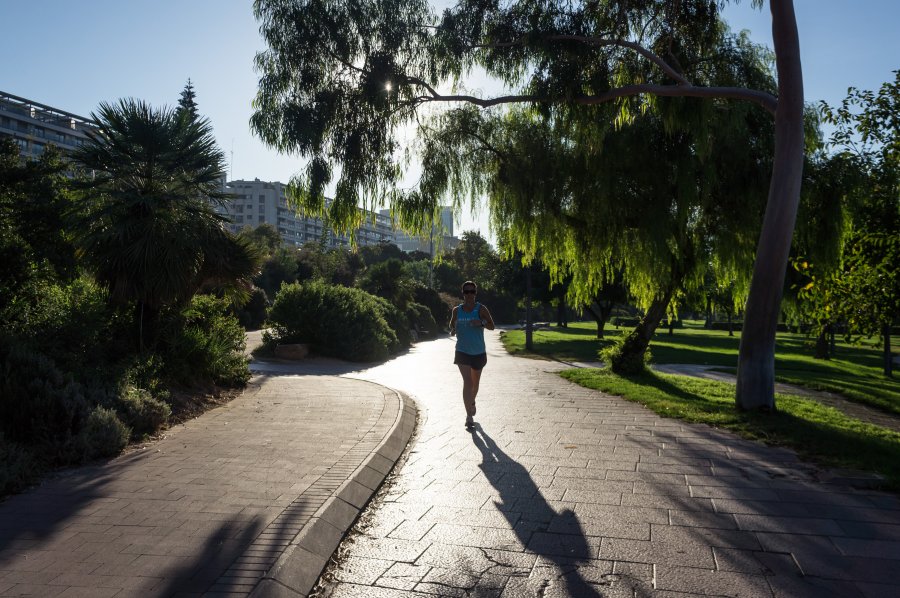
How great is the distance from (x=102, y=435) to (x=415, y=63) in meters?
7.89

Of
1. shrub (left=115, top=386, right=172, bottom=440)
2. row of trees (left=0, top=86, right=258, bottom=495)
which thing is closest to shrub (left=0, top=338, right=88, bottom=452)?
row of trees (left=0, top=86, right=258, bottom=495)

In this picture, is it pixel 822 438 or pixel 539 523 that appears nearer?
pixel 539 523

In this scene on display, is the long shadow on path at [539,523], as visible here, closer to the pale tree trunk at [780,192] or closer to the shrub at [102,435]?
the shrub at [102,435]

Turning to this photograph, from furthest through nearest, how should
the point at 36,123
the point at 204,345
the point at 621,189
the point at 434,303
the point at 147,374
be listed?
the point at 36,123, the point at 434,303, the point at 621,189, the point at 204,345, the point at 147,374

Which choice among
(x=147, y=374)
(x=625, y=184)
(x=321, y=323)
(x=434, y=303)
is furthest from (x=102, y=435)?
(x=434, y=303)

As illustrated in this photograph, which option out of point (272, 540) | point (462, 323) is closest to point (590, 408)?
point (462, 323)

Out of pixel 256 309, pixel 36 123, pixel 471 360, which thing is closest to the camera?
pixel 471 360

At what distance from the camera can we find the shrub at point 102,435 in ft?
20.8

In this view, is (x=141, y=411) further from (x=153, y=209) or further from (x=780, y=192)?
(x=780, y=192)

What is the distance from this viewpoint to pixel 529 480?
605 centimetres

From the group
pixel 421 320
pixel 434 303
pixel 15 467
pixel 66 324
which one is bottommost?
pixel 15 467

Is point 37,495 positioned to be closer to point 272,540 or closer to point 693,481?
point 272,540

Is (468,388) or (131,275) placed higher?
(131,275)

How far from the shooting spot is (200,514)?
4.72 meters
